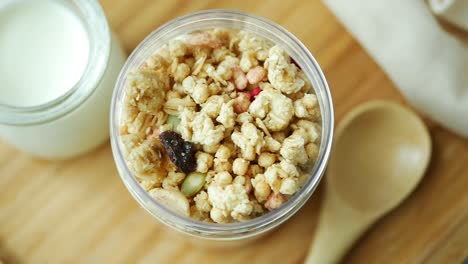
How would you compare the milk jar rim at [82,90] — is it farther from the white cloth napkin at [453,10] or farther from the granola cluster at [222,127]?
the white cloth napkin at [453,10]

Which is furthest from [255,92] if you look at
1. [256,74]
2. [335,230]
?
[335,230]

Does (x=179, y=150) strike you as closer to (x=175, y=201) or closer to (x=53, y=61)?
(x=175, y=201)

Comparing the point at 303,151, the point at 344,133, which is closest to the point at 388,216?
the point at 344,133

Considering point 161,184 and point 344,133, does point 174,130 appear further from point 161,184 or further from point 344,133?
point 344,133

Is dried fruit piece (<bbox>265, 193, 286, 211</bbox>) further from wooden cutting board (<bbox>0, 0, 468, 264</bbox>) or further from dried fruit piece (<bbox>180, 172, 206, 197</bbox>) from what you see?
wooden cutting board (<bbox>0, 0, 468, 264</bbox>)

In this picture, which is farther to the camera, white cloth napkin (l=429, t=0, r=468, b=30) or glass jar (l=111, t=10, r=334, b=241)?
white cloth napkin (l=429, t=0, r=468, b=30)

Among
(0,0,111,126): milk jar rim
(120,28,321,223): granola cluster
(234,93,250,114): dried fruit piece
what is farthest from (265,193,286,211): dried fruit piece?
(0,0,111,126): milk jar rim

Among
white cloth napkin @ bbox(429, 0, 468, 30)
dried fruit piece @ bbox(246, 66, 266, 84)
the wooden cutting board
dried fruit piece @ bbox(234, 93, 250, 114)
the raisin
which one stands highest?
white cloth napkin @ bbox(429, 0, 468, 30)
